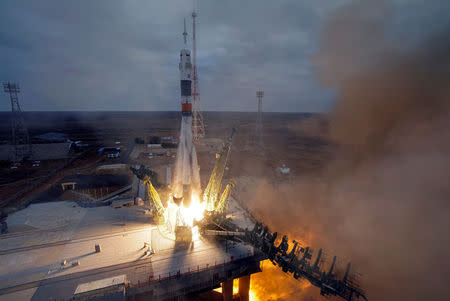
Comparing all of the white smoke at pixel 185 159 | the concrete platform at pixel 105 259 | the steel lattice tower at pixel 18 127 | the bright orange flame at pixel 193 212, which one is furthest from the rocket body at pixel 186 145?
the steel lattice tower at pixel 18 127

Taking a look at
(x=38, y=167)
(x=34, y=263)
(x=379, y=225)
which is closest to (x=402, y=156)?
(x=379, y=225)

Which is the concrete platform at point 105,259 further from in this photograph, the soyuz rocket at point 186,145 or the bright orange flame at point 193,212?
the soyuz rocket at point 186,145

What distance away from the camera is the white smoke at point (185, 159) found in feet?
62.6

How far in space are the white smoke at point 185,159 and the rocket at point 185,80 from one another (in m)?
0.99

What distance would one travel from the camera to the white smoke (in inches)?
752

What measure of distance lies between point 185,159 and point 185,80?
Answer: 714 cm

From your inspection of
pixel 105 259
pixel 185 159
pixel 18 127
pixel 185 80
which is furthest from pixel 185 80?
pixel 18 127

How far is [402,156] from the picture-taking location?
18.2 metres

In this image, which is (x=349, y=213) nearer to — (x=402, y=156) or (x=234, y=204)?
(x=402, y=156)

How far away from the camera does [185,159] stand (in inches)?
778

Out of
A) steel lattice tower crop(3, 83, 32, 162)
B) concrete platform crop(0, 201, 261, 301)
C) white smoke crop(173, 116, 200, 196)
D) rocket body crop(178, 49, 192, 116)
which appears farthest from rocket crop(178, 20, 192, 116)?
steel lattice tower crop(3, 83, 32, 162)

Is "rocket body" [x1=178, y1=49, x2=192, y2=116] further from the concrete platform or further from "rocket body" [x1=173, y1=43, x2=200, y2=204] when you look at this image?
the concrete platform

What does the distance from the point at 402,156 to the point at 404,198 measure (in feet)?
11.8

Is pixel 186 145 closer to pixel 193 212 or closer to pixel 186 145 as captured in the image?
pixel 186 145
